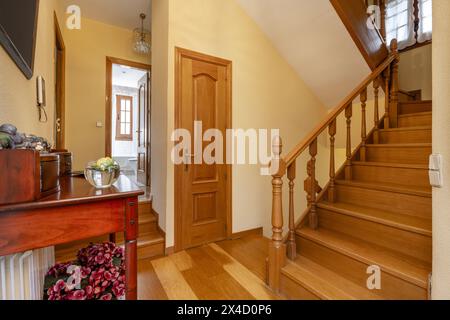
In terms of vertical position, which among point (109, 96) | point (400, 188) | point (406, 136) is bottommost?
point (400, 188)

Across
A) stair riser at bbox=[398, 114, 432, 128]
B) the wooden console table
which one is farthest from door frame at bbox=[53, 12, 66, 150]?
stair riser at bbox=[398, 114, 432, 128]

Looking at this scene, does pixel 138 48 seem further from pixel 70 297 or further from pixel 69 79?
pixel 70 297

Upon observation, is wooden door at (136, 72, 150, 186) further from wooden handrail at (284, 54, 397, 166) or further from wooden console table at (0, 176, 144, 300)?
wooden console table at (0, 176, 144, 300)

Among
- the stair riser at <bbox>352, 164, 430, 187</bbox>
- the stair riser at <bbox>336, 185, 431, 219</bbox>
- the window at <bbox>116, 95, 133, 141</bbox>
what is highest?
the window at <bbox>116, 95, 133, 141</bbox>

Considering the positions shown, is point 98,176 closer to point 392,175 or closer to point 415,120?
point 392,175

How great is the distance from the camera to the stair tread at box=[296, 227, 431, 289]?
4.17 feet

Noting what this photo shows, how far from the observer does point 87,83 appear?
3.40 metres

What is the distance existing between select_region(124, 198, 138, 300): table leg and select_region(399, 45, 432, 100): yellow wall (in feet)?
13.2

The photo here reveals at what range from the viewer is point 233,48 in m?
2.77

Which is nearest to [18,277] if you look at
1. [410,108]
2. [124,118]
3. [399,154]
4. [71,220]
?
[71,220]

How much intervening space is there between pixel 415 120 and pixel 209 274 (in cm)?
278

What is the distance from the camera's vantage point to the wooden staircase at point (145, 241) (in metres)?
2.12

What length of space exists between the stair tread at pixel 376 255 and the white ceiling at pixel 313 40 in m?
2.21

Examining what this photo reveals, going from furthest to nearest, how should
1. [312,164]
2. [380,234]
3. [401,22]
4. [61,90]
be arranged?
[401,22], [61,90], [312,164], [380,234]
